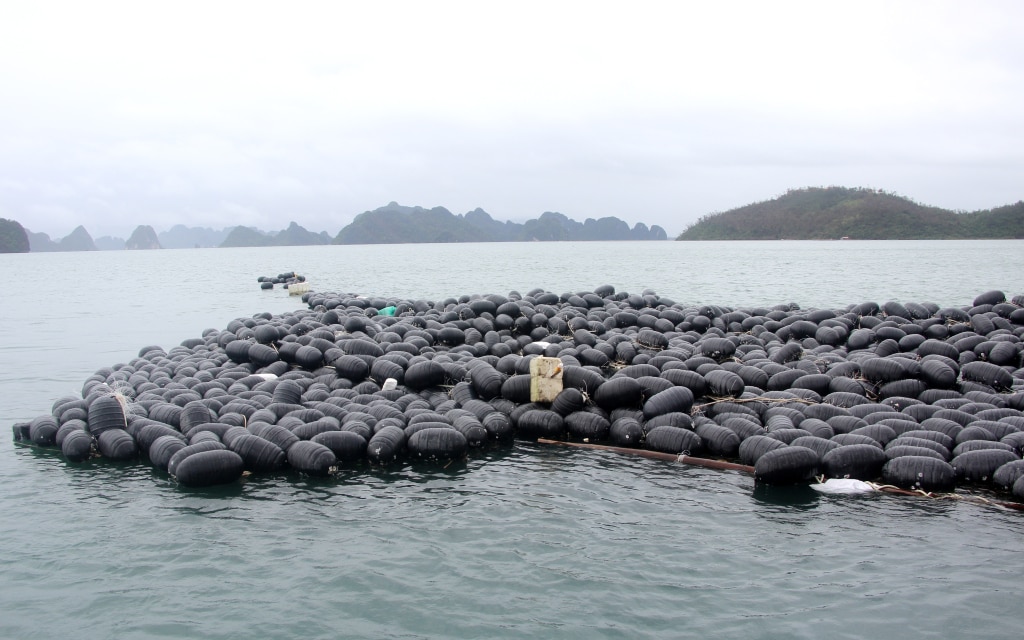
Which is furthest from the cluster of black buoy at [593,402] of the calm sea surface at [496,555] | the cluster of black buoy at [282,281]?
the cluster of black buoy at [282,281]

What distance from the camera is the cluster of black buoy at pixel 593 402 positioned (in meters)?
13.0

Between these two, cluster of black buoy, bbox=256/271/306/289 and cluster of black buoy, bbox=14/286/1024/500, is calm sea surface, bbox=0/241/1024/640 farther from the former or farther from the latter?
cluster of black buoy, bbox=256/271/306/289

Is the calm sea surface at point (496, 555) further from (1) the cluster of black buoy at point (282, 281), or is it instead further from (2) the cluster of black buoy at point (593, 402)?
(1) the cluster of black buoy at point (282, 281)

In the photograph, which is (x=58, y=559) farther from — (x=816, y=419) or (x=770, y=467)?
(x=816, y=419)

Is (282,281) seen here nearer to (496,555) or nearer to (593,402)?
(593,402)

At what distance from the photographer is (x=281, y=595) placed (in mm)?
9375

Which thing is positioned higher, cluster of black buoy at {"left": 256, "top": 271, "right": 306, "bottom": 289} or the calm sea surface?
cluster of black buoy at {"left": 256, "top": 271, "right": 306, "bottom": 289}

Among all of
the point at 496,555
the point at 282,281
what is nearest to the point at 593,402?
the point at 496,555

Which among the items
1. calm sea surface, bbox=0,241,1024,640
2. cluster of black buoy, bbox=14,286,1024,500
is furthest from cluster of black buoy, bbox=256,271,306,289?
calm sea surface, bbox=0,241,1024,640

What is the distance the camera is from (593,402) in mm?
16000

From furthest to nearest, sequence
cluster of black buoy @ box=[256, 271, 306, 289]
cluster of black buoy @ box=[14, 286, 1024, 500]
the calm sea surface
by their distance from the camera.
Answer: cluster of black buoy @ box=[256, 271, 306, 289] → cluster of black buoy @ box=[14, 286, 1024, 500] → the calm sea surface

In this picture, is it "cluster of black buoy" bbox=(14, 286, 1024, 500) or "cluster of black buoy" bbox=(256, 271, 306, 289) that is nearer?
"cluster of black buoy" bbox=(14, 286, 1024, 500)

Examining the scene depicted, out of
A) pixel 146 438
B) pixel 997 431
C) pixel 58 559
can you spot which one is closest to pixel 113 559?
Answer: pixel 58 559

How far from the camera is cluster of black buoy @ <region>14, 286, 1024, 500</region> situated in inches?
512
